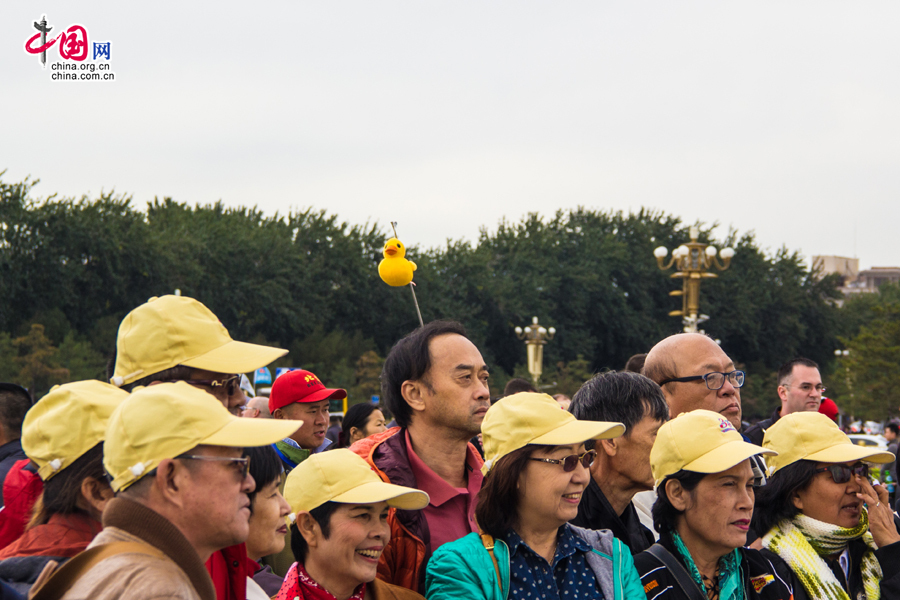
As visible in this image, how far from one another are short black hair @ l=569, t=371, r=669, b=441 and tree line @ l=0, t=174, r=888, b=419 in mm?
27549

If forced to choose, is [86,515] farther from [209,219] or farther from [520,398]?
[209,219]

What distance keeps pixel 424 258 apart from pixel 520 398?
4441 centimetres

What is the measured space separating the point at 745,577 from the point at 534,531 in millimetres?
997

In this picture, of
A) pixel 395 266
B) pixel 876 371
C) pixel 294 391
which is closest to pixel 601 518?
pixel 395 266

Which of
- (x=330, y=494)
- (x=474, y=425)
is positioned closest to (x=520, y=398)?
(x=474, y=425)

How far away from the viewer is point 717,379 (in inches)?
193

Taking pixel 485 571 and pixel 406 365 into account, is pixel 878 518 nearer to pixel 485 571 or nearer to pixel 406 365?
pixel 485 571

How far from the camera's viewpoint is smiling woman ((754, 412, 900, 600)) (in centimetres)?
411

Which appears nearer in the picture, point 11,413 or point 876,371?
point 11,413

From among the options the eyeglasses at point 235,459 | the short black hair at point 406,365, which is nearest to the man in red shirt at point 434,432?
the short black hair at point 406,365

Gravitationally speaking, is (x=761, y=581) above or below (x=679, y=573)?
below

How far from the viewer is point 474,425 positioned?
3855 millimetres

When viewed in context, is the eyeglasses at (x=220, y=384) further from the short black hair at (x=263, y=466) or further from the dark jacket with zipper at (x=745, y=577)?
the dark jacket with zipper at (x=745, y=577)

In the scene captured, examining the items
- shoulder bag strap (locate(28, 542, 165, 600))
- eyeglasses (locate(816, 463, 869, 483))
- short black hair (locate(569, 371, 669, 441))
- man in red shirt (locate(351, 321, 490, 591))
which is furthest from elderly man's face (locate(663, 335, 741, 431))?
shoulder bag strap (locate(28, 542, 165, 600))
